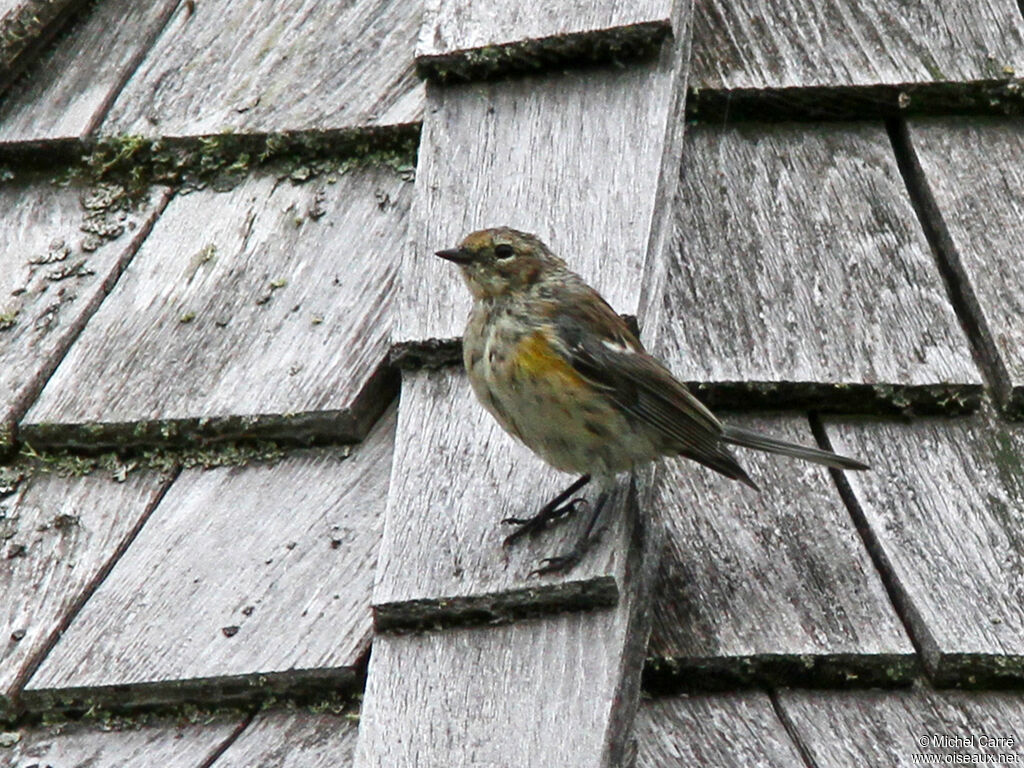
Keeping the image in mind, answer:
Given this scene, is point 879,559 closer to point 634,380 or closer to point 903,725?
point 903,725

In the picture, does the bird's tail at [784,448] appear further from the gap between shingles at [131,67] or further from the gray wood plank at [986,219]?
the gap between shingles at [131,67]

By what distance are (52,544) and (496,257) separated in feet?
3.06

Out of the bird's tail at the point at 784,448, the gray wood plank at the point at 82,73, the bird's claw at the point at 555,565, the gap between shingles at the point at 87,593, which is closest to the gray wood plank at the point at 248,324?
the gap between shingles at the point at 87,593

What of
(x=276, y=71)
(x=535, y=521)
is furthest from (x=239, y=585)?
(x=276, y=71)

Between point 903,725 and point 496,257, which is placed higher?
point 496,257

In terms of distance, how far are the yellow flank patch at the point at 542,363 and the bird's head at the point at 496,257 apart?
0.13 metres

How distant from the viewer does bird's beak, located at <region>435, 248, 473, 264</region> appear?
266 centimetres

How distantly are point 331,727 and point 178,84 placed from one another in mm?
1620

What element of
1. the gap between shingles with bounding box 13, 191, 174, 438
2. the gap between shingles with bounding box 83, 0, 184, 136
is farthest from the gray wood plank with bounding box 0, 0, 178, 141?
the gap between shingles with bounding box 13, 191, 174, 438

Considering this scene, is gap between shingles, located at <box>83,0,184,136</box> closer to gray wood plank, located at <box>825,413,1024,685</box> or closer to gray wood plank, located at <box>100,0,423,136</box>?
gray wood plank, located at <box>100,0,423,136</box>

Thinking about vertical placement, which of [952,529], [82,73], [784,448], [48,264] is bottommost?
[952,529]

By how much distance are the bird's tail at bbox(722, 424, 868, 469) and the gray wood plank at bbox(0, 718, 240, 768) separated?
969mm

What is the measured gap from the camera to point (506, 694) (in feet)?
6.61

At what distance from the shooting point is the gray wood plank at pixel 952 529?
2.21 m
